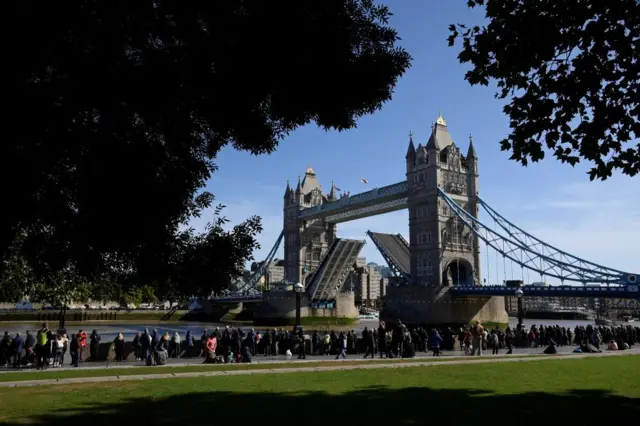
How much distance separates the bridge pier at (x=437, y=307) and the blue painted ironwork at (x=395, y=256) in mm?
5042

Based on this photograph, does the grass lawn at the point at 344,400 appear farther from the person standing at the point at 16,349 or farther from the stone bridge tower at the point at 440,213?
the stone bridge tower at the point at 440,213

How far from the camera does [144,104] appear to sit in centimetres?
860

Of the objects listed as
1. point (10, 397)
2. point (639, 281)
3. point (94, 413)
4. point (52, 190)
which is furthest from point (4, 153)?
point (639, 281)

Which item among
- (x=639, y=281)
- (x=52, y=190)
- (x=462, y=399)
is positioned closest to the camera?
(x=52, y=190)

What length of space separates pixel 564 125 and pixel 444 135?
82739 millimetres

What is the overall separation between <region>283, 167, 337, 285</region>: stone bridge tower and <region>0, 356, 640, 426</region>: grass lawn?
3849 inches

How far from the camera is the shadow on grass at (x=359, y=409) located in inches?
408

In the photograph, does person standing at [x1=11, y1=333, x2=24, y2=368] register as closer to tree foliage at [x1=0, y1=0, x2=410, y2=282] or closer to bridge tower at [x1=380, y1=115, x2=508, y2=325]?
tree foliage at [x1=0, y1=0, x2=410, y2=282]

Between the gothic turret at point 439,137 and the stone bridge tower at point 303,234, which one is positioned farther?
the stone bridge tower at point 303,234

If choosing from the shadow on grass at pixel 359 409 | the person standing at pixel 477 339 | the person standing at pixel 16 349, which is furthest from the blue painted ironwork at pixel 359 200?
the shadow on grass at pixel 359 409

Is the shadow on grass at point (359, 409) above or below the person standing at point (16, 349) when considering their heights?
below

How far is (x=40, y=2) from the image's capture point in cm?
723

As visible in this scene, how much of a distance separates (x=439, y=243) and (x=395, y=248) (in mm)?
15311

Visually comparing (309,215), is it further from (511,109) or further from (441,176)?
(511,109)
